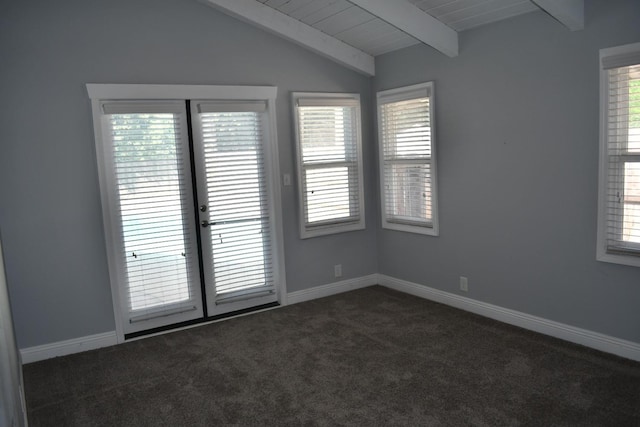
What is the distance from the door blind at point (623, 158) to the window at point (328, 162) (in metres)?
2.39

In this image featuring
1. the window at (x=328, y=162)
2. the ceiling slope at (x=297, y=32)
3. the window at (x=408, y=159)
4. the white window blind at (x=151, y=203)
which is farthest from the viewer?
the window at (x=328, y=162)

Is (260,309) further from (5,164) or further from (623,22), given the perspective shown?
(623,22)

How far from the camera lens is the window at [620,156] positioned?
10.2 ft

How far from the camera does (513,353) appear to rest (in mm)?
3445

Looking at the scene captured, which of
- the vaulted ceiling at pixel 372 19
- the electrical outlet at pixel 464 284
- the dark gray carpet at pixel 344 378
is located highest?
the vaulted ceiling at pixel 372 19

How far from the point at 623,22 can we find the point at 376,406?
2.76m

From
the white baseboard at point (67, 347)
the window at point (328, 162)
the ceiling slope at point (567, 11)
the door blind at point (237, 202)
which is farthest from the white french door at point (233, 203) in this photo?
the ceiling slope at point (567, 11)

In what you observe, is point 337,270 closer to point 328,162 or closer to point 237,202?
point 328,162

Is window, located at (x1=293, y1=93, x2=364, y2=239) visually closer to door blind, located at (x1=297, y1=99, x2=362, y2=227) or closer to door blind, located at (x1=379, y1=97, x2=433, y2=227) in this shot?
door blind, located at (x1=297, y1=99, x2=362, y2=227)

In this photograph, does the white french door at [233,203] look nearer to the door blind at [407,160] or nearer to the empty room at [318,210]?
the empty room at [318,210]

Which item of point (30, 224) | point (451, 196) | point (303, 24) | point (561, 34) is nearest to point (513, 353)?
point (451, 196)

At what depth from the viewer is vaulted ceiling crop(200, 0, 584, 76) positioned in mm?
3562

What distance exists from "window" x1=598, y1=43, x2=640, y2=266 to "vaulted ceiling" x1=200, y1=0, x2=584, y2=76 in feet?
1.31

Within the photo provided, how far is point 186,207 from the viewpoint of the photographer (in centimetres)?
424
